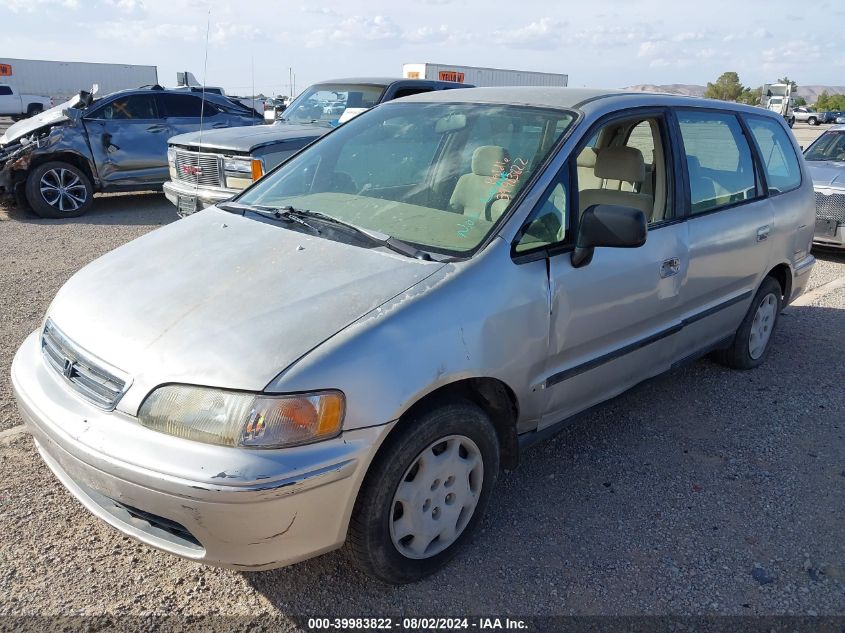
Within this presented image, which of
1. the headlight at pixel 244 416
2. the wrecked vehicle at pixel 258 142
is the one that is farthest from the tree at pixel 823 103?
the headlight at pixel 244 416

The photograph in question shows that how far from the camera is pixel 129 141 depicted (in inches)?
382

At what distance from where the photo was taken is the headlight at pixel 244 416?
81.1 inches

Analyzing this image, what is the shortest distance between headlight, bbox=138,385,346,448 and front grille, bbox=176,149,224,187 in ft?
18.9

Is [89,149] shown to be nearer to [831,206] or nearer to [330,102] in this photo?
[330,102]

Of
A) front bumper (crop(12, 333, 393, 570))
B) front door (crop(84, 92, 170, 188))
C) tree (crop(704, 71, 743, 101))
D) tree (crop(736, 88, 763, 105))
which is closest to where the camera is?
front bumper (crop(12, 333, 393, 570))

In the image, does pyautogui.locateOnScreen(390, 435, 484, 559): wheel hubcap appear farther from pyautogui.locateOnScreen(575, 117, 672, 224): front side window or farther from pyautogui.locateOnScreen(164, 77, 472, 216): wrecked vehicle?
pyautogui.locateOnScreen(164, 77, 472, 216): wrecked vehicle

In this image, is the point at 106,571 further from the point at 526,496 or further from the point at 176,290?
the point at 526,496

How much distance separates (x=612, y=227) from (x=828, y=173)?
735cm

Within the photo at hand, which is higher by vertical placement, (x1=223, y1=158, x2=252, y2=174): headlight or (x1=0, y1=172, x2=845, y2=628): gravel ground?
(x1=223, y1=158, x2=252, y2=174): headlight

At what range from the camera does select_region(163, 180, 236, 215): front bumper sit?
7320 mm

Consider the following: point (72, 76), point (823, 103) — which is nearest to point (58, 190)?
point (72, 76)

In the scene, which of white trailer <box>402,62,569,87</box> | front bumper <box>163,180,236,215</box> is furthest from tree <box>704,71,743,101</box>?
front bumper <box>163,180,236,215</box>

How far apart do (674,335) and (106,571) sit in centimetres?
284

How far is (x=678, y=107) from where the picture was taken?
12.2 ft
